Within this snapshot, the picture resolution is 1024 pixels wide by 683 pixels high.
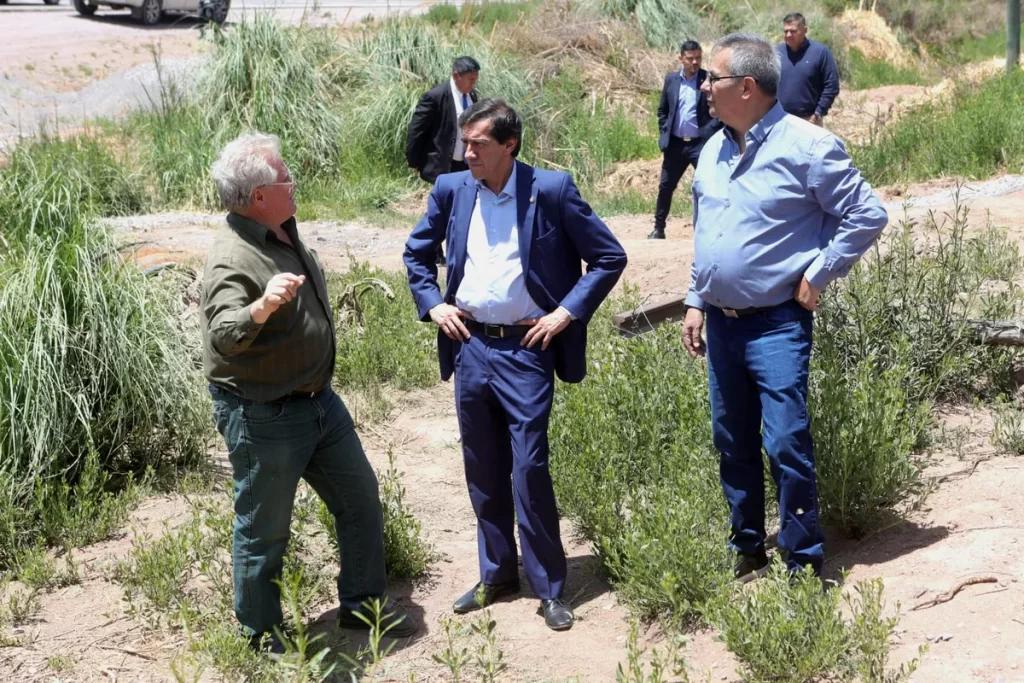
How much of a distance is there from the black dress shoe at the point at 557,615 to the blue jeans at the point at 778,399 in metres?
0.82

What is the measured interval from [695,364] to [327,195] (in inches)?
330

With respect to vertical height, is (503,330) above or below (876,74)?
below

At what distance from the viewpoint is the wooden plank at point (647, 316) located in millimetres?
6734

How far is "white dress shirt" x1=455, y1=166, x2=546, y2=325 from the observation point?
4.13 m

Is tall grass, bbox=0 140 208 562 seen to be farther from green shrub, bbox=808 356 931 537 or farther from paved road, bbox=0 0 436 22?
paved road, bbox=0 0 436 22

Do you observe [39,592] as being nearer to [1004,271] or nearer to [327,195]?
[1004,271]

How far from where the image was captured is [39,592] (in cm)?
473

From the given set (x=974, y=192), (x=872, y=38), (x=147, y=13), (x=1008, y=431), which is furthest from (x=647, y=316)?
(x=147, y=13)

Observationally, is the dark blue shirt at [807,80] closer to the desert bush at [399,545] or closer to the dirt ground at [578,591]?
the dirt ground at [578,591]

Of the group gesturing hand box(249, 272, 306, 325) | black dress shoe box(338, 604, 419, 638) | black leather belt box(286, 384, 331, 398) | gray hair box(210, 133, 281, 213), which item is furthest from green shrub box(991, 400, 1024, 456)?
gray hair box(210, 133, 281, 213)

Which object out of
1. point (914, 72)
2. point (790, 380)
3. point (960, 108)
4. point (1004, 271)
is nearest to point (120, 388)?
point (790, 380)

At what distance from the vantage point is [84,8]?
73.8 feet

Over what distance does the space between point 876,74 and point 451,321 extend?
61.7ft

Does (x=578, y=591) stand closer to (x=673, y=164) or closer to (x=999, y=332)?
(x=999, y=332)
